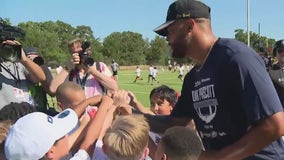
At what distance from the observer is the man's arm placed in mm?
2939

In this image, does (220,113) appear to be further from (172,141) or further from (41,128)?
(41,128)

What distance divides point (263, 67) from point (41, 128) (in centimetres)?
143

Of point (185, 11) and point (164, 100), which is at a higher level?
point (185, 11)

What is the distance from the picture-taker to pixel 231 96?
311 cm

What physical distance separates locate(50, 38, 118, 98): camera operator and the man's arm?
2.57 m

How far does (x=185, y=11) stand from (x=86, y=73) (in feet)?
9.06

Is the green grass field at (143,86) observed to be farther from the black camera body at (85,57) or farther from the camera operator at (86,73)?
the black camera body at (85,57)

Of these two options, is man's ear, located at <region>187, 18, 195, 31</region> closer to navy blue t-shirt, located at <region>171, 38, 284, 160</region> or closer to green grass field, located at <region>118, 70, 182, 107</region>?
navy blue t-shirt, located at <region>171, 38, 284, 160</region>

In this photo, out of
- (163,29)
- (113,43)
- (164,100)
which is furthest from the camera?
(113,43)

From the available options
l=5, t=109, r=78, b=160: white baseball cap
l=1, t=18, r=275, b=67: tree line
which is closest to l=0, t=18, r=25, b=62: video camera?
l=5, t=109, r=78, b=160: white baseball cap

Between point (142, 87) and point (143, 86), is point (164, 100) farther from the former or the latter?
point (143, 86)

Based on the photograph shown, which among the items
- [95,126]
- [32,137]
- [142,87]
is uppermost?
[32,137]

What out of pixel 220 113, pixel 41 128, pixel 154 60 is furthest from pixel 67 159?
pixel 154 60

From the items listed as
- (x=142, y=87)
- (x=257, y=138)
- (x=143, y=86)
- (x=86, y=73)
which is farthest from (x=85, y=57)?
(x=143, y=86)
